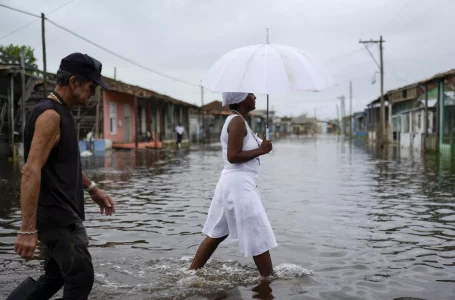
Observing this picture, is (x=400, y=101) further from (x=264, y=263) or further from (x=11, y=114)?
(x=264, y=263)

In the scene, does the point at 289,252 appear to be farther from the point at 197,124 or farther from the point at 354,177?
the point at 197,124

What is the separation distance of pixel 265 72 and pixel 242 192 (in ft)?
3.37

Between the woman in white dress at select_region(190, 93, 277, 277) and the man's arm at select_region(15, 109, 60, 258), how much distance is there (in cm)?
167

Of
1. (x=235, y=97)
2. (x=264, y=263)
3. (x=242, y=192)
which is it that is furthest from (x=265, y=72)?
(x=264, y=263)

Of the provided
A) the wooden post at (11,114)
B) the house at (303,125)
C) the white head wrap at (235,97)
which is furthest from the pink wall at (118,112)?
the house at (303,125)

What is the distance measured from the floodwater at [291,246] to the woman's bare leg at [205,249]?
91mm

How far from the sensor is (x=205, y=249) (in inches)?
179

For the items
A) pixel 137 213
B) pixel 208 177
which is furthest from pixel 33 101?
pixel 137 213

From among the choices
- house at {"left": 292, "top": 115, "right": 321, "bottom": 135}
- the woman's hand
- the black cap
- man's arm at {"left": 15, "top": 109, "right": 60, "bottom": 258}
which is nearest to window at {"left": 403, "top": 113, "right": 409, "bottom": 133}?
the woman's hand

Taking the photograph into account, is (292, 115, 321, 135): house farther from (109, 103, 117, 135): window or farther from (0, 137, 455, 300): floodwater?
(0, 137, 455, 300): floodwater

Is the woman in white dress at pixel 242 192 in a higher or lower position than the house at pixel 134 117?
lower

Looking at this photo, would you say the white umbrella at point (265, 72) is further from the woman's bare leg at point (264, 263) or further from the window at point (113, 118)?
the window at point (113, 118)

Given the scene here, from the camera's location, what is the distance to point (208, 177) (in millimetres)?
13805

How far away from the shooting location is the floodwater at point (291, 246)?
441 cm
